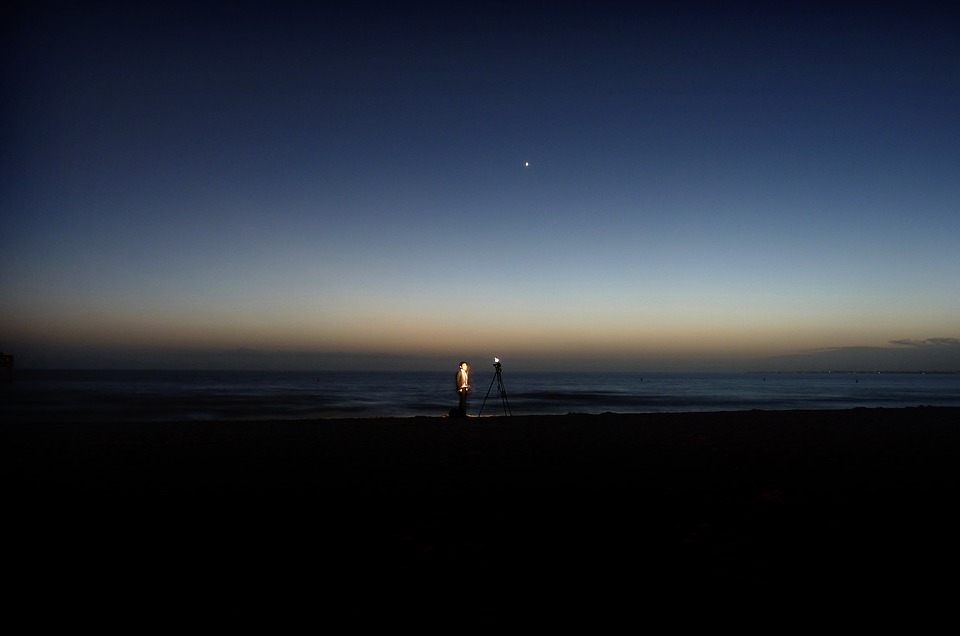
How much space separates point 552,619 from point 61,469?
9.77 meters

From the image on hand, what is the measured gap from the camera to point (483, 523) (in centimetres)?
705

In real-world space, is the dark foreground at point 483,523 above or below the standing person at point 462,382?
below

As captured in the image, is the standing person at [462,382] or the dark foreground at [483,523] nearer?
the dark foreground at [483,523]

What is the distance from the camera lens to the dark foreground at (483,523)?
198 inches

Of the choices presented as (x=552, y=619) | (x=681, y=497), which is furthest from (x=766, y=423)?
(x=552, y=619)

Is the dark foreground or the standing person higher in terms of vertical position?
the standing person

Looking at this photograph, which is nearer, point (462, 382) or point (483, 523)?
point (483, 523)

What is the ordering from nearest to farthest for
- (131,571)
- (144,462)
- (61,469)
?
(131,571), (61,469), (144,462)

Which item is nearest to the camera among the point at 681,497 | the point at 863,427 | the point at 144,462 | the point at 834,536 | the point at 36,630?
the point at 36,630

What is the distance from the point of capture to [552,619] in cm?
450

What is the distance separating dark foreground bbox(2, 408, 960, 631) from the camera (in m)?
5.03

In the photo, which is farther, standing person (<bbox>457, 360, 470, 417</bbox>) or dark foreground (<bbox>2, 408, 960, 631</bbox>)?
standing person (<bbox>457, 360, 470, 417</bbox>)

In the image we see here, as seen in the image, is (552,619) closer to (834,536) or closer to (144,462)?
(834,536)

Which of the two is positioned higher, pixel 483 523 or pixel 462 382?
pixel 462 382
